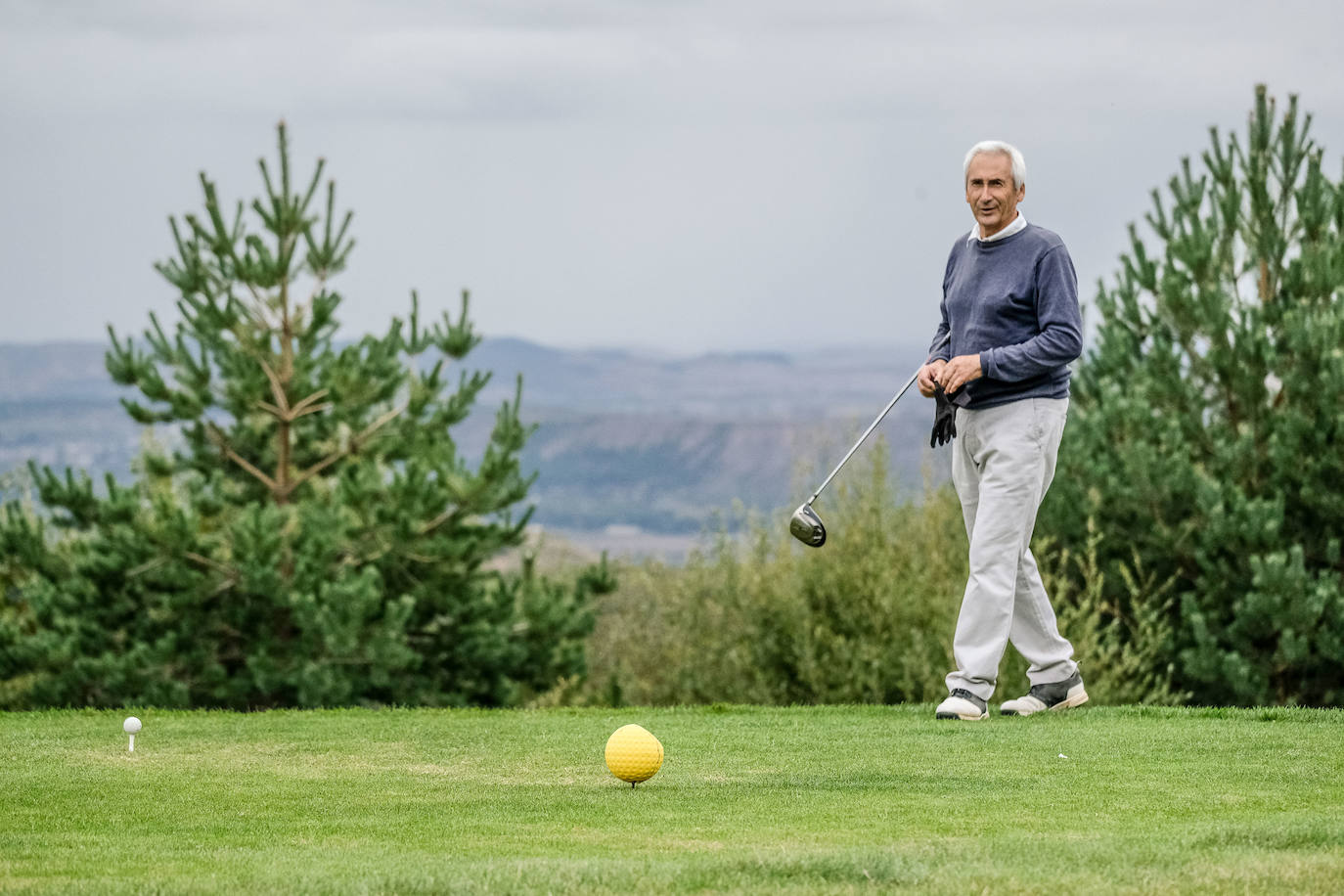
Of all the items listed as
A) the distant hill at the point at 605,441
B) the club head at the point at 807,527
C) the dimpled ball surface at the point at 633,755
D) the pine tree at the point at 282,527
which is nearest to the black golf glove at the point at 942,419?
the club head at the point at 807,527

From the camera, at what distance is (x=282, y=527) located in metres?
21.5

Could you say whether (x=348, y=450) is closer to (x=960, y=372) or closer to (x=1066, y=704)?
(x=1066, y=704)

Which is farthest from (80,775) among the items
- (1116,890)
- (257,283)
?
(257,283)

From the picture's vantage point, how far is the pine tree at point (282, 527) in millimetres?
20812

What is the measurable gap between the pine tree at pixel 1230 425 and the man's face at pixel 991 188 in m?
10.8

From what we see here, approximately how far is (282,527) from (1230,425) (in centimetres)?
1152

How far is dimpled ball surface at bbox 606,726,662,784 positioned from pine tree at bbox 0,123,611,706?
15345 millimetres

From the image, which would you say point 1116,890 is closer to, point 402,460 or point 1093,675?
point 1093,675

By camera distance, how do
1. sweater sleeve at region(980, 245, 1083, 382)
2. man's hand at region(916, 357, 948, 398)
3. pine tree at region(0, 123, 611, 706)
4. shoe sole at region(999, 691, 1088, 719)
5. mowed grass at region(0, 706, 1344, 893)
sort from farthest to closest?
pine tree at region(0, 123, 611, 706) < shoe sole at region(999, 691, 1088, 719) < man's hand at region(916, 357, 948, 398) < sweater sleeve at region(980, 245, 1083, 382) < mowed grass at region(0, 706, 1344, 893)

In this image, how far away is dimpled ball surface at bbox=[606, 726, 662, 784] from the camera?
484 centimetres

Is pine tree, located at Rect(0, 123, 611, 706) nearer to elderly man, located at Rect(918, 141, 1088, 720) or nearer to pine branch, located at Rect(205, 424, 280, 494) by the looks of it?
pine branch, located at Rect(205, 424, 280, 494)

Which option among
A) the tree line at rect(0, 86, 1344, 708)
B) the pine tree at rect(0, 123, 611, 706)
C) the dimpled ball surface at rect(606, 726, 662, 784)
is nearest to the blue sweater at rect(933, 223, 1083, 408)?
the dimpled ball surface at rect(606, 726, 662, 784)

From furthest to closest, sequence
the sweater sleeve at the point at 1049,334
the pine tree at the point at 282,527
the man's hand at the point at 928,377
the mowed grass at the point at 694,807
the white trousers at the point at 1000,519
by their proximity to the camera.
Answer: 1. the pine tree at the point at 282,527
2. the man's hand at the point at 928,377
3. the white trousers at the point at 1000,519
4. the sweater sleeve at the point at 1049,334
5. the mowed grass at the point at 694,807

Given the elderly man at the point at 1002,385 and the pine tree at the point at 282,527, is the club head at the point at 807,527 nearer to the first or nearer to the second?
the elderly man at the point at 1002,385
